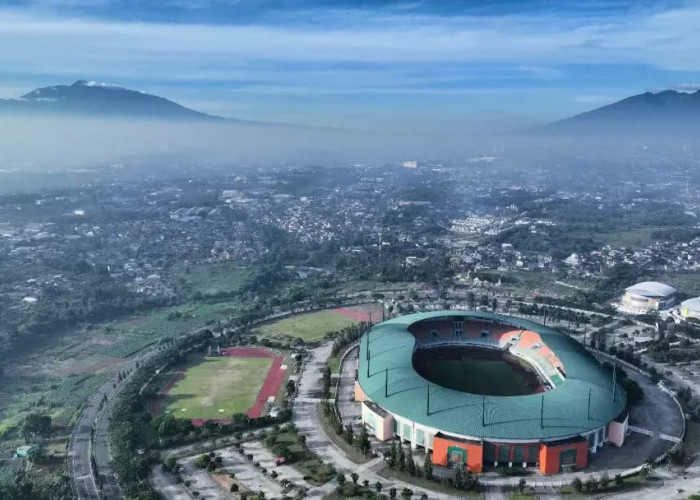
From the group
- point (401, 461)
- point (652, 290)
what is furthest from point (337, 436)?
point (652, 290)

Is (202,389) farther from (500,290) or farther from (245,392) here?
(500,290)

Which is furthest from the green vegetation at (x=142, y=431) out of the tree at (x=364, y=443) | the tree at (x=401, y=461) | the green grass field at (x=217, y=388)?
the tree at (x=401, y=461)

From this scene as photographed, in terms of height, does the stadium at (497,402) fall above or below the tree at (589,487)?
above

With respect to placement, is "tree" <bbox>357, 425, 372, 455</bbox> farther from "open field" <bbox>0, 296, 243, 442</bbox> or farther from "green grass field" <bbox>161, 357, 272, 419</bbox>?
"open field" <bbox>0, 296, 243, 442</bbox>

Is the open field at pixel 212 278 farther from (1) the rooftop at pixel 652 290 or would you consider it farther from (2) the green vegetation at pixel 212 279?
(1) the rooftop at pixel 652 290

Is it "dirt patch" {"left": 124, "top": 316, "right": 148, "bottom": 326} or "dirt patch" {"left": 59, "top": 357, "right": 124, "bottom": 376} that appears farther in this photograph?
"dirt patch" {"left": 124, "top": 316, "right": 148, "bottom": 326}

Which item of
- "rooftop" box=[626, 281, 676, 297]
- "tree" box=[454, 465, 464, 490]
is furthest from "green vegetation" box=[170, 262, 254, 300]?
"tree" box=[454, 465, 464, 490]
